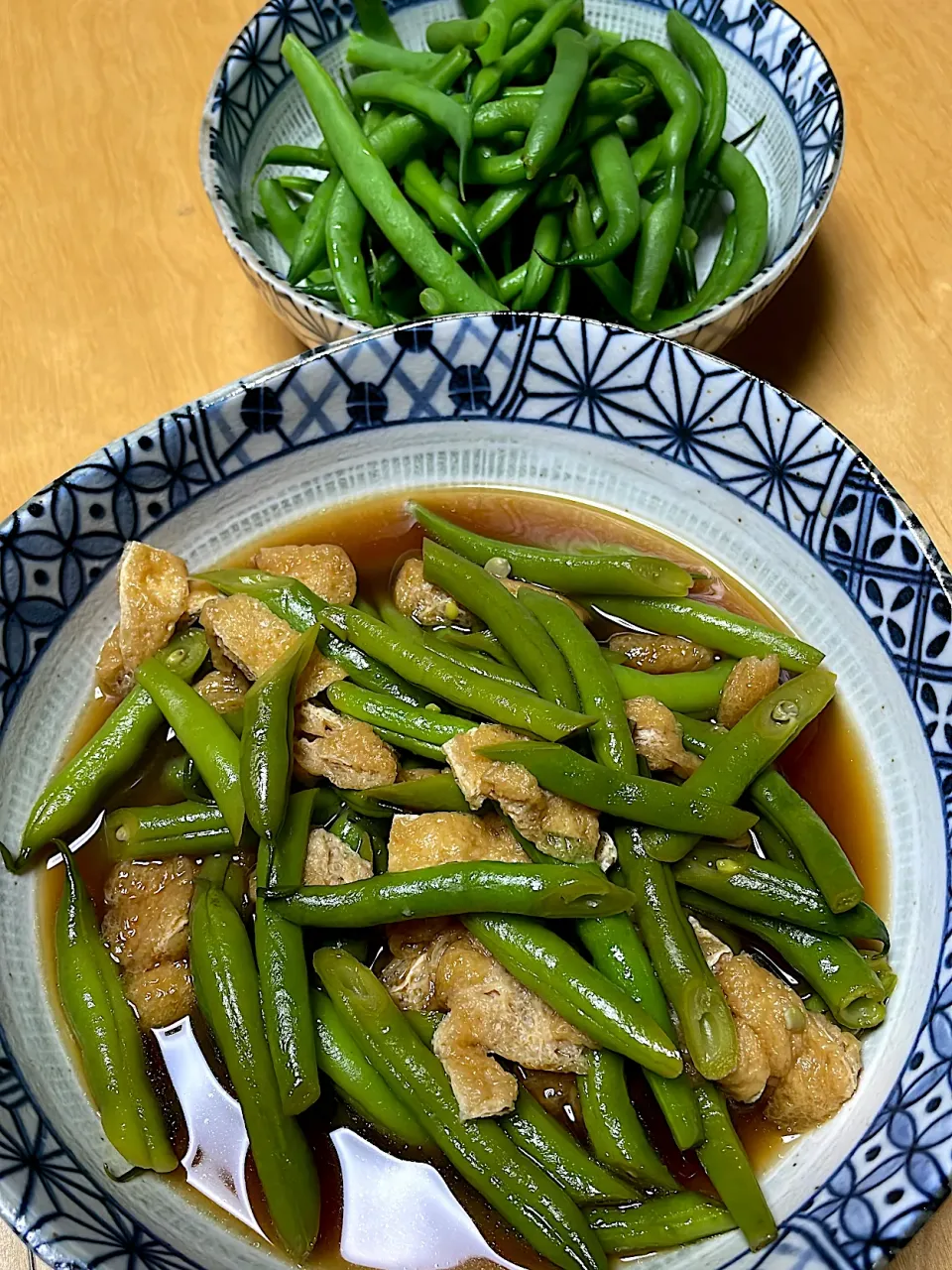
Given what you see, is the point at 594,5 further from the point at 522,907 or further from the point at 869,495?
the point at 522,907

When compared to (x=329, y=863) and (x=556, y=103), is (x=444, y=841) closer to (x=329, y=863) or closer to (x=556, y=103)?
(x=329, y=863)

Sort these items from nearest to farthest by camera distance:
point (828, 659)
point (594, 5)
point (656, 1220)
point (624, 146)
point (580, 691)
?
point (656, 1220)
point (580, 691)
point (828, 659)
point (624, 146)
point (594, 5)

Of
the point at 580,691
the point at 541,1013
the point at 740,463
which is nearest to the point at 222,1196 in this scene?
the point at 541,1013

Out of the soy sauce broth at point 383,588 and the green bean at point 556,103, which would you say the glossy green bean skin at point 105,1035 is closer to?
the soy sauce broth at point 383,588

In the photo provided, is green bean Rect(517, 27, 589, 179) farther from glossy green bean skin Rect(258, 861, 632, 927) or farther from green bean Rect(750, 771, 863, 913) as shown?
glossy green bean skin Rect(258, 861, 632, 927)

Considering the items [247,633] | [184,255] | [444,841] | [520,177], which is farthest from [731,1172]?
[184,255]

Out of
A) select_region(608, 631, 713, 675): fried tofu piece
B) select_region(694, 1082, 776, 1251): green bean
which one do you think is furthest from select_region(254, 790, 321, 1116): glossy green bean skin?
select_region(608, 631, 713, 675): fried tofu piece

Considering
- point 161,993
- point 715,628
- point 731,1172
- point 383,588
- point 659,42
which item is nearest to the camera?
point 731,1172
